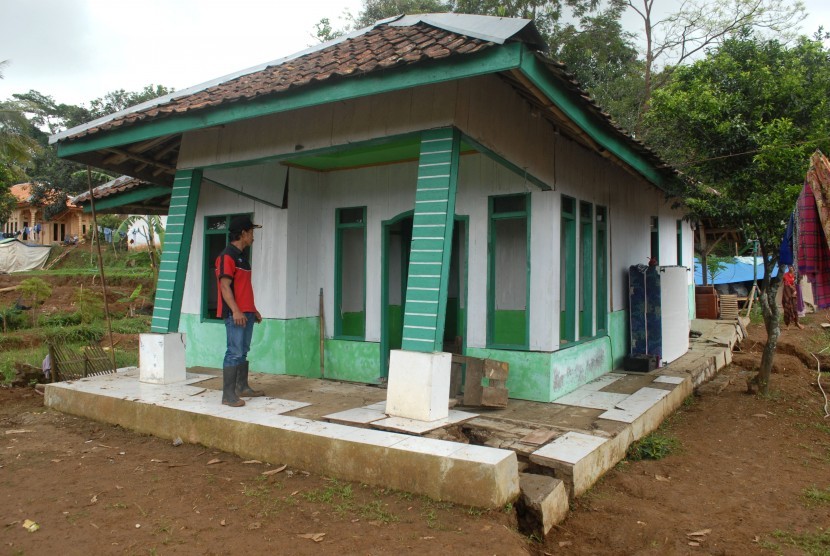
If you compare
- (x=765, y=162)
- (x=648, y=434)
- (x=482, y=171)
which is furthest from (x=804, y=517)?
(x=482, y=171)

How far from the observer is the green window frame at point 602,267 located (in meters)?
8.63

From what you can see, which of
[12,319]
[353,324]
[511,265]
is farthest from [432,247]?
[12,319]

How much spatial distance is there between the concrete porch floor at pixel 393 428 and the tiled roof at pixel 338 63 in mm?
2996

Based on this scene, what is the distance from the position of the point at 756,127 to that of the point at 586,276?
8.95 ft

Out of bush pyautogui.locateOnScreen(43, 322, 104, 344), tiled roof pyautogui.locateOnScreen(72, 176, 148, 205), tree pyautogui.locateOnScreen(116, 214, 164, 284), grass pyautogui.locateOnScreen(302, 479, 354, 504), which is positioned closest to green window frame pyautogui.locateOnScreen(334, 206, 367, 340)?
tiled roof pyautogui.locateOnScreen(72, 176, 148, 205)

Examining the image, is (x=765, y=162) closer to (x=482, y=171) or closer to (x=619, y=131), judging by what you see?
(x=619, y=131)

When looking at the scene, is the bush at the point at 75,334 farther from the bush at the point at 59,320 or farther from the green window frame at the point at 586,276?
the green window frame at the point at 586,276

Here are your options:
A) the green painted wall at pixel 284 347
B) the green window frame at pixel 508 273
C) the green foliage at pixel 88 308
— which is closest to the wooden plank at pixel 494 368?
the green window frame at pixel 508 273

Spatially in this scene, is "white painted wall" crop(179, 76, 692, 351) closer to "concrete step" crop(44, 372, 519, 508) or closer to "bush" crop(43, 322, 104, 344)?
"concrete step" crop(44, 372, 519, 508)

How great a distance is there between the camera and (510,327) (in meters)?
7.95

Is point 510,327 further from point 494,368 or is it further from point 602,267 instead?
point 494,368

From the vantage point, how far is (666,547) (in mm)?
3816

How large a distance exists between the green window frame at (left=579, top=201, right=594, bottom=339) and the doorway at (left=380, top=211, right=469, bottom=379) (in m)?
1.65

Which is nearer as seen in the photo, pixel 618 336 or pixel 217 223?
pixel 217 223
